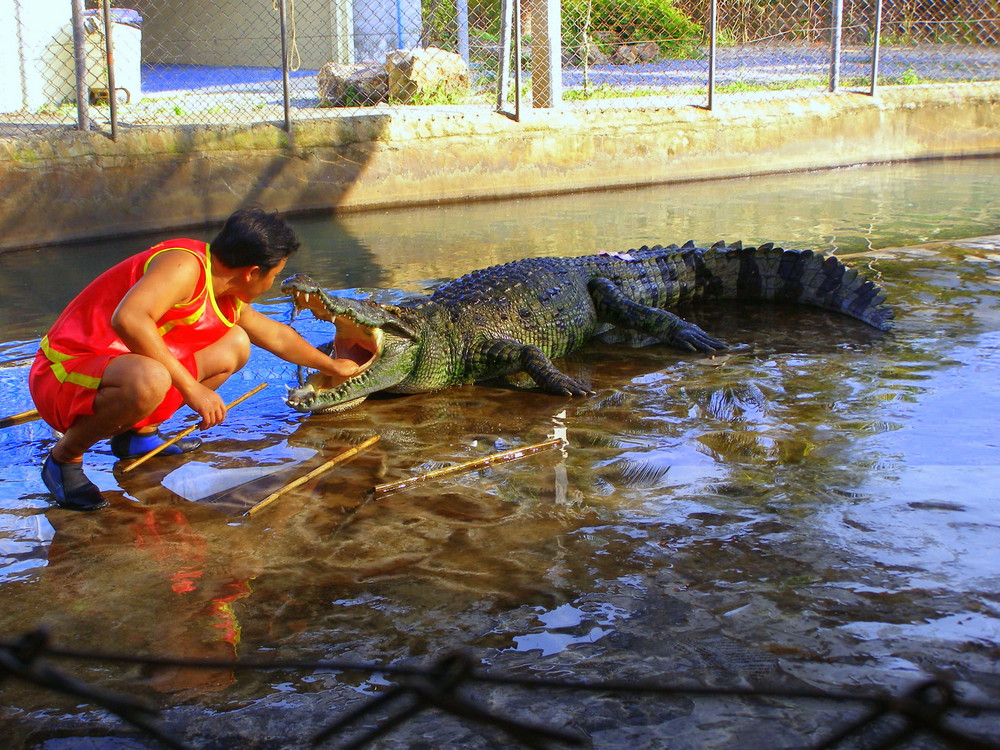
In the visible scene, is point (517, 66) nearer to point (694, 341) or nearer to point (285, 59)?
point (285, 59)

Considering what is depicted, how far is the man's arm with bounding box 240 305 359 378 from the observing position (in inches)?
155

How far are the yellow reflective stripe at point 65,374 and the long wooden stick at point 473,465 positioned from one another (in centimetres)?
110

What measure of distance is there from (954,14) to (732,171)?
10200 mm

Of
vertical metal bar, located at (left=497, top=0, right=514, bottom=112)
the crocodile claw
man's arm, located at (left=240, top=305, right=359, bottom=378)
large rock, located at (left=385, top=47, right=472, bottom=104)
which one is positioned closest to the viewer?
man's arm, located at (left=240, top=305, right=359, bottom=378)

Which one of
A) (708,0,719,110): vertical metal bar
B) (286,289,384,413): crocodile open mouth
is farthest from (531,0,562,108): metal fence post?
(286,289,384,413): crocodile open mouth

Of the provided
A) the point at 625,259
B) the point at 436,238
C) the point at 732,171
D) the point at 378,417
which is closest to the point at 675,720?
the point at 378,417

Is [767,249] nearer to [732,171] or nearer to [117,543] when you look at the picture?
[117,543]

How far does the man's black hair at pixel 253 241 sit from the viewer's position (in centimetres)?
337

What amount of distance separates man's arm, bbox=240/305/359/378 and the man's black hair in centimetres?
48

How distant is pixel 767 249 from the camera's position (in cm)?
629

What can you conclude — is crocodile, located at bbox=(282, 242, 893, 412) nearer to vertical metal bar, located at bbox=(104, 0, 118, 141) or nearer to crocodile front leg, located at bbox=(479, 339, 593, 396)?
crocodile front leg, located at bbox=(479, 339, 593, 396)

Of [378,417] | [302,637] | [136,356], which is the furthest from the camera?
[378,417]

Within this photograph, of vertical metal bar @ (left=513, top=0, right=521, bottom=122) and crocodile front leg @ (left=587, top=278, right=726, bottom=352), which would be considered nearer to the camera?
crocodile front leg @ (left=587, top=278, right=726, bottom=352)

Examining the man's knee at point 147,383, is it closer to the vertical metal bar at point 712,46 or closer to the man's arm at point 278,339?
the man's arm at point 278,339
